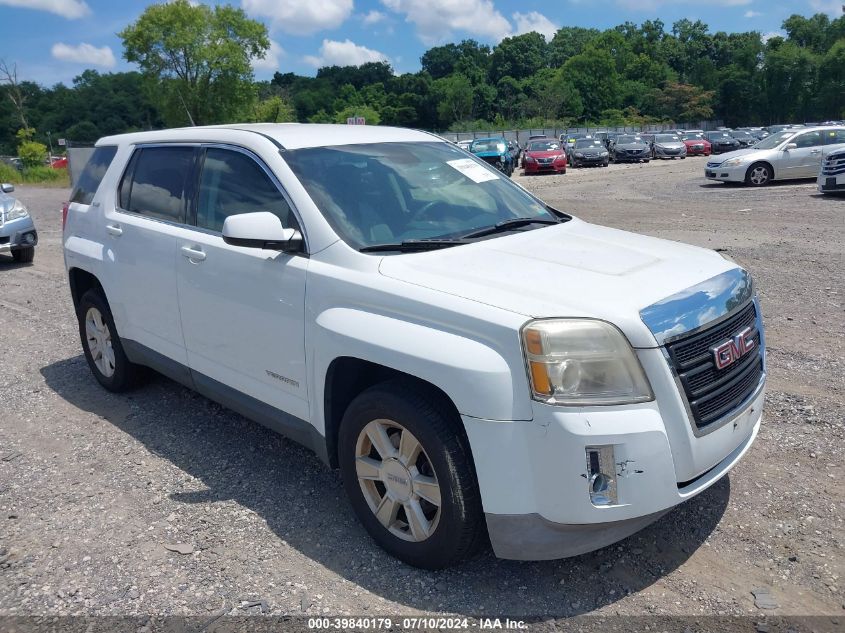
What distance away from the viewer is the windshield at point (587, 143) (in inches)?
1425

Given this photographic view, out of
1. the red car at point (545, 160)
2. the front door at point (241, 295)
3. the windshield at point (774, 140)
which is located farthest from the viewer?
the red car at point (545, 160)

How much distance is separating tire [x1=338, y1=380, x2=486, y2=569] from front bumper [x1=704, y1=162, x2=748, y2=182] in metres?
19.5

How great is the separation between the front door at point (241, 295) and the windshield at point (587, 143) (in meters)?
34.1

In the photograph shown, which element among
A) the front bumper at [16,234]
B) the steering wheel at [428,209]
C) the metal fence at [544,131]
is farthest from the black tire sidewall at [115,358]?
the metal fence at [544,131]

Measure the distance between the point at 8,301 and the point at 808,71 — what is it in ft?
351

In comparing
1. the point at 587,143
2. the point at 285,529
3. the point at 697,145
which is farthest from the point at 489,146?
the point at 285,529

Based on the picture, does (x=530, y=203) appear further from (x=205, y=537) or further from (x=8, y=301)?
(x=8, y=301)

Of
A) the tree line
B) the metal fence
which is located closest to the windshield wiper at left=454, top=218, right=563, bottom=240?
the metal fence

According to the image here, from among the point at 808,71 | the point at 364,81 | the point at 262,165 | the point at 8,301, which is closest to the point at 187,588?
the point at 262,165

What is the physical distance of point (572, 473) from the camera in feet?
8.50

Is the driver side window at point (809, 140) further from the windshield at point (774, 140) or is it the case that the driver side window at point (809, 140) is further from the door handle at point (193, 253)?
the door handle at point (193, 253)

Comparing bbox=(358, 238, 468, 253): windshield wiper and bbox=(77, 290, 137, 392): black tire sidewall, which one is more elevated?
bbox=(358, 238, 468, 253): windshield wiper

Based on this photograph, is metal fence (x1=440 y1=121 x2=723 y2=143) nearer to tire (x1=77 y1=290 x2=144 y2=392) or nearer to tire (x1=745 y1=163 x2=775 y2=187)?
tire (x1=745 y1=163 x2=775 y2=187)

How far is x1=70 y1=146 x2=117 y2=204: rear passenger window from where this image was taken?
5.32 m
